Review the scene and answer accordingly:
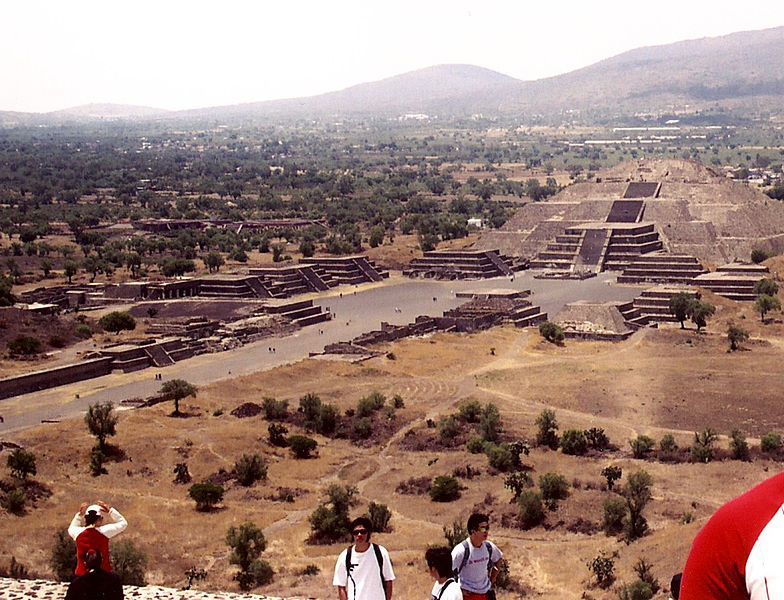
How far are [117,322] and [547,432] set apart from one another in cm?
2905

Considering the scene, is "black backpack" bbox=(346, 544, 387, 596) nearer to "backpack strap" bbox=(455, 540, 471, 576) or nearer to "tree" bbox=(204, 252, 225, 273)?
"backpack strap" bbox=(455, 540, 471, 576)

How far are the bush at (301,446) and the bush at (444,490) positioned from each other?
6.42m

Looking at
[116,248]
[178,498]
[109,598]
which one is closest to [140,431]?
[178,498]

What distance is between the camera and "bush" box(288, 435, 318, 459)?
115 feet

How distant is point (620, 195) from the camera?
3831 inches

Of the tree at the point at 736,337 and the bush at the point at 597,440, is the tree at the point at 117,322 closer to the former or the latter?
the tree at the point at 736,337

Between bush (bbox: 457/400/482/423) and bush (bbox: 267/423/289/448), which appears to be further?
bush (bbox: 457/400/482/423)

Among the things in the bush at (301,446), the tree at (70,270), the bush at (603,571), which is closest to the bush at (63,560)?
the bush at (603,571)

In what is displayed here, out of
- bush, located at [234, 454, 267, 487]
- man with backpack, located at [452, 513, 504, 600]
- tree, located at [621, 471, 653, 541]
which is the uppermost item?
man with backpack, located at [452, 513, 504, 600]

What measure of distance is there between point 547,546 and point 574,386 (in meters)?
19.4

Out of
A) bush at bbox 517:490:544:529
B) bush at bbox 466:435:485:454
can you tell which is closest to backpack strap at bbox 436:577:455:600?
bush at bbox 517:490:544:529

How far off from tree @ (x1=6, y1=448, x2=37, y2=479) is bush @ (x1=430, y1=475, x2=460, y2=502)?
11427mm

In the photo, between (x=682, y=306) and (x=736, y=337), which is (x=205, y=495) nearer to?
(x=736, y=337)

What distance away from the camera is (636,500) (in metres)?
26.5
